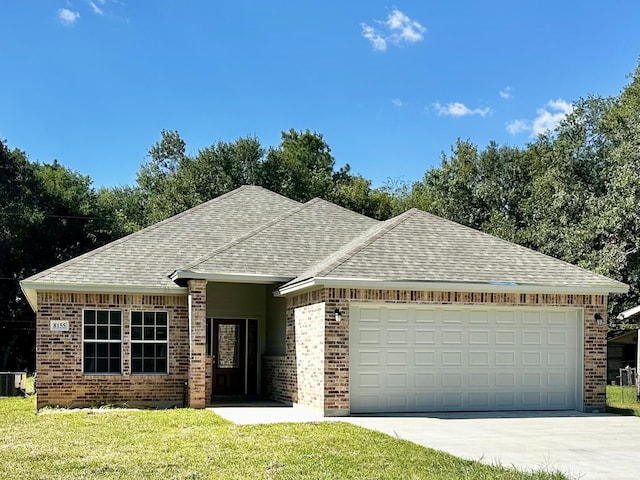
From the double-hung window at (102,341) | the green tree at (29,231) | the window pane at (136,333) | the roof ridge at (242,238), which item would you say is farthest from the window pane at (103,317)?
the green tree at (29,231)

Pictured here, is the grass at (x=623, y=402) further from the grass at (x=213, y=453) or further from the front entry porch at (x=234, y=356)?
the front entry porch at (x=234, y=356)

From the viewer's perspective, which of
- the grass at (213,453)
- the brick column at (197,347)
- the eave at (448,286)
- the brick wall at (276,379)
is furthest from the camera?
the brick wall at (276,379)

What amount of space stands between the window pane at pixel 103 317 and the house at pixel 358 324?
0.04m

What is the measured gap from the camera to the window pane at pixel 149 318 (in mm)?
18375

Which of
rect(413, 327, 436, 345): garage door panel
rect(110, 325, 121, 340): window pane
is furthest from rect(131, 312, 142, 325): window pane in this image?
rect(413, 327, 436, 345): garage door panel

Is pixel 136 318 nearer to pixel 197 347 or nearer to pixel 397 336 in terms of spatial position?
pixel 197 347

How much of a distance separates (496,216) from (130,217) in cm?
2170

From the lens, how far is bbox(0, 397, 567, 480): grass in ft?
31.0

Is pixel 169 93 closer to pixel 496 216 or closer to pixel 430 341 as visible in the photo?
pixel 496 216

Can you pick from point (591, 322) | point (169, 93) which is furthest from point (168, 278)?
point (169, 93)

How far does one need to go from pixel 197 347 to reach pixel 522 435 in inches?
293

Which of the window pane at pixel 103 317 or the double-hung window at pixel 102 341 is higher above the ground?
the window pane at pixel 103 317

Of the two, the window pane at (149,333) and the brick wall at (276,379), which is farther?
the brick wall at (276,379)

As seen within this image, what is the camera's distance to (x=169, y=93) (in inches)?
1489
